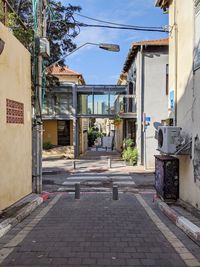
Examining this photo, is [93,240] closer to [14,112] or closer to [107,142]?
[14,112]

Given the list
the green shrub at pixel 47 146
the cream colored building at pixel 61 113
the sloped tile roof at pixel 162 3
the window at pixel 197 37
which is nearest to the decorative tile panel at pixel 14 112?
the window at pixel 197 37

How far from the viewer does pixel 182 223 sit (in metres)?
7.25

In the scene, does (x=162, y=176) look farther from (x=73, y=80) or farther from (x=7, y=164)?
(x=73, y=80)

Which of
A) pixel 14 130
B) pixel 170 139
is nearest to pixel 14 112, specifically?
pixel 14 130

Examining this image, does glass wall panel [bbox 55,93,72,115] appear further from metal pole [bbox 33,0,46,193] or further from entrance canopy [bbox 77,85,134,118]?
metal pole [bbox 33,0,46,193]

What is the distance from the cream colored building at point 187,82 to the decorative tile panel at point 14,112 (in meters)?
4.37

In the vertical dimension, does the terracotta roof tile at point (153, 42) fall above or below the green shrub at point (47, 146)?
above

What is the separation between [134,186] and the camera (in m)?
16.2

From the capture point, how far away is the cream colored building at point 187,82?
28.9 ft

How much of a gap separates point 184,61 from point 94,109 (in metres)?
20.9

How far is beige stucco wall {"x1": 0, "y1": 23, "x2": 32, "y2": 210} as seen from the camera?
8445mm

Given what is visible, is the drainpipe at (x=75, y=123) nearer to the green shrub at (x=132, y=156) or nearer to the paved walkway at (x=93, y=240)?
the green shrub at (x=132, y=156)

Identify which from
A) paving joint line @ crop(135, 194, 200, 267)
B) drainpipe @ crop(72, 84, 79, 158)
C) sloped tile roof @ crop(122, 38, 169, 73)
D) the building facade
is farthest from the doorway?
paving joint line @ crop(135, 194, 200, 267)

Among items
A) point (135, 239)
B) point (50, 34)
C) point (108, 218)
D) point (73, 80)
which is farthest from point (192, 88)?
point (73, 80)
